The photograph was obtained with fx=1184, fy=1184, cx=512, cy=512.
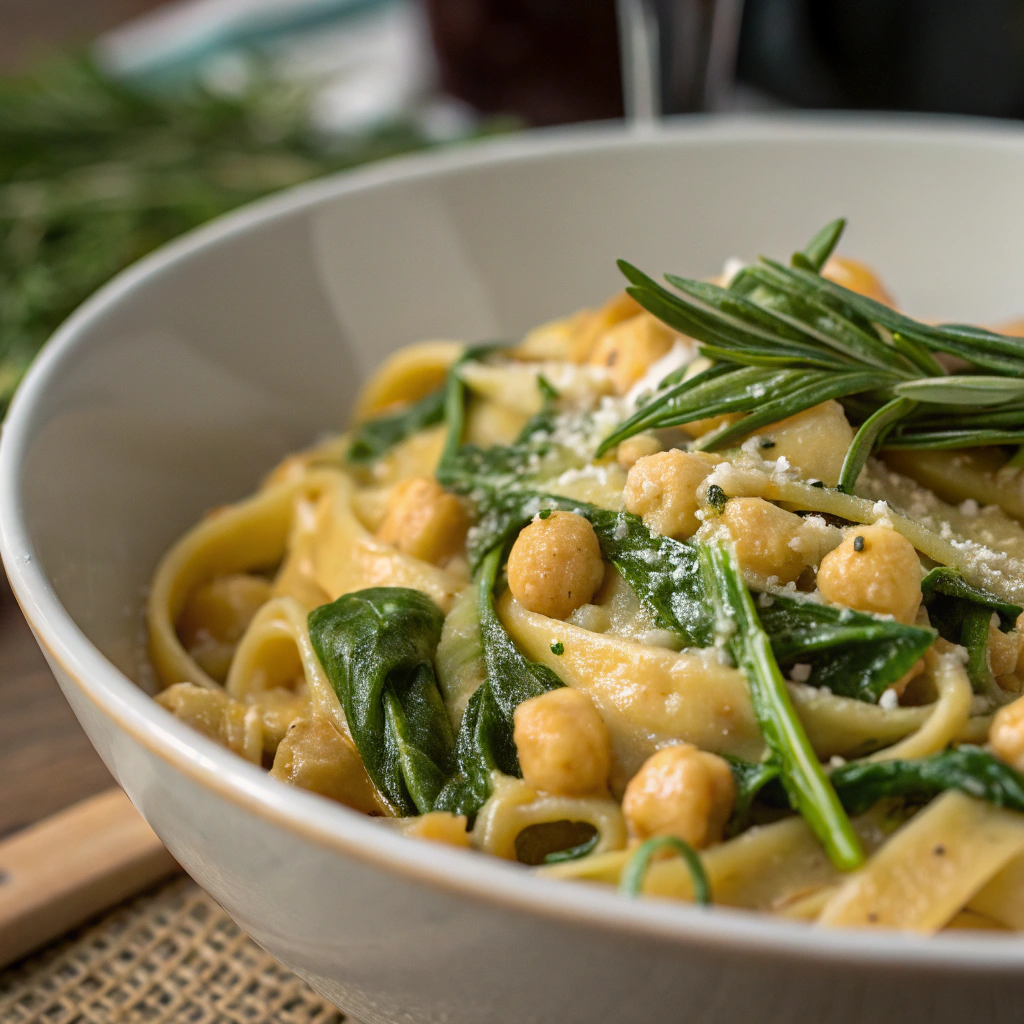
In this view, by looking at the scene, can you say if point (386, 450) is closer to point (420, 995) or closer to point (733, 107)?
point (420, 995)

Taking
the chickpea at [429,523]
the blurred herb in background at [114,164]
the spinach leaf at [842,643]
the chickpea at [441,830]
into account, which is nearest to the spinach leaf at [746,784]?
the spinach leaf at [842,643]

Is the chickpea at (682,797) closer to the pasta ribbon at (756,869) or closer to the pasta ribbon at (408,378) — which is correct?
the pasta ribbon at (756,869)

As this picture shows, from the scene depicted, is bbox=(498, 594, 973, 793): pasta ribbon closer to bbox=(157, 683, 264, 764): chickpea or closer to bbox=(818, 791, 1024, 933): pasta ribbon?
bbox=(818, 791, 1024, 933): pasta ribbon

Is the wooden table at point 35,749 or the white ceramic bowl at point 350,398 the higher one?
the white ceramic bowl at point 350,398

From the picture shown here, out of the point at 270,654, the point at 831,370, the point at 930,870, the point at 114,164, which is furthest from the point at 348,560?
the point at 114,164

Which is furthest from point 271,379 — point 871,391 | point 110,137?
point 110,137
